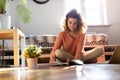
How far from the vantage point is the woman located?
215cm

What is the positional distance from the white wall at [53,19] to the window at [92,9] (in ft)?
0.31

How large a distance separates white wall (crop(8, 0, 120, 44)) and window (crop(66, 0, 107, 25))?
94 mm

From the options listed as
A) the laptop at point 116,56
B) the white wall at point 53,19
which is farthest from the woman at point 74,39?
the white wall at point 53,19

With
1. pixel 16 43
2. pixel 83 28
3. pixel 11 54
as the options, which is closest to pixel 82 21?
pixel 83 28

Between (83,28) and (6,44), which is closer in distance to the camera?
(83,28)

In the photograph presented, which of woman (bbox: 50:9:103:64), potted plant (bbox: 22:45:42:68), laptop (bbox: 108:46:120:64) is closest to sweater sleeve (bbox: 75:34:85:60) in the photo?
woman (bbox: 50:9:103:64)

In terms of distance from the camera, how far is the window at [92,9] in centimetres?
378

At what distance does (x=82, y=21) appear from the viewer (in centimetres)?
225

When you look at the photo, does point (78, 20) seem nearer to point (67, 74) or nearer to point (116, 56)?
point (116, 56)

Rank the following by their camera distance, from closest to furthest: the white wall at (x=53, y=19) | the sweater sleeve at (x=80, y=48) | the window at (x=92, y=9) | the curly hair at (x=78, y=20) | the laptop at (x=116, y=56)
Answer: the laptop at (x=116, y=56), the sweater sleeve at (x=80, y=48), the curly hair at (x=78, y=20), the white wall at (x=53, y=19), the window at (x=92, y=9)

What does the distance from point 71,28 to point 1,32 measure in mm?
697

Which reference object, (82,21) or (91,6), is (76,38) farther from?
(91,6)

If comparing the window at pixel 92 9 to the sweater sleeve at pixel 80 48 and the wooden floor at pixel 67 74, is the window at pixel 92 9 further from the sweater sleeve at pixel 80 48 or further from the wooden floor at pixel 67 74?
the wooden floor at pixel 67 74

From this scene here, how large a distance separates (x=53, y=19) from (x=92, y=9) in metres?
0.67
